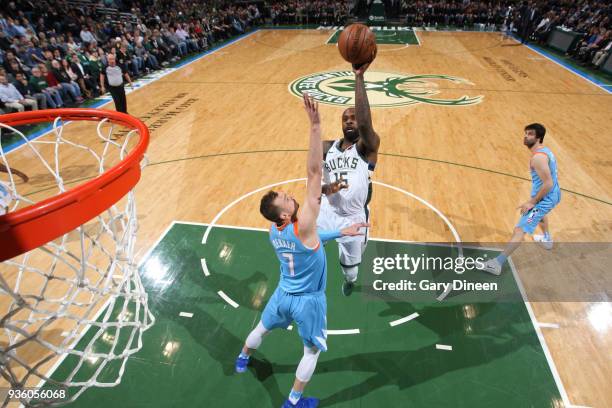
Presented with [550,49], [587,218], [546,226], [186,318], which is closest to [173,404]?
[186,318]

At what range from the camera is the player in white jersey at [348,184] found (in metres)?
3.31

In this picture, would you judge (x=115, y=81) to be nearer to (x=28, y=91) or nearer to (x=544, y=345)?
(x=28, y=91)

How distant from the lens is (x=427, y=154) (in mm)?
7082

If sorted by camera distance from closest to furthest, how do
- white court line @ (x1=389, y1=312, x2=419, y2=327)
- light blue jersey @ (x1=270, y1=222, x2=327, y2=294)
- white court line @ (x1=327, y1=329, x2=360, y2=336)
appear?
light blue jersey @ (x1=270, y1=222, x2=327, y2=294) < white court line @ (x1=327, y1=329, x2=360, y2=336) < white court line @ (x1=389, y1=312, x2=419, y2=327)

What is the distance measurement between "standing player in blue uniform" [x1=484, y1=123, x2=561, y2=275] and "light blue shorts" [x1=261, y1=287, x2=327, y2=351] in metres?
2.46

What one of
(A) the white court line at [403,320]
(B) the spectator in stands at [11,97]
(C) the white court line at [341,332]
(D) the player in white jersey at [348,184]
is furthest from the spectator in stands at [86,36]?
(A) the white court line at [403,320]

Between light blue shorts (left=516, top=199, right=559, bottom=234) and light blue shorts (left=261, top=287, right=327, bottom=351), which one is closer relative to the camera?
light blue shorts (left=261, top=287, right=327, bottom=351)

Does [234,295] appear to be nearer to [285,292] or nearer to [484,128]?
[285,292]

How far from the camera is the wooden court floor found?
482cm

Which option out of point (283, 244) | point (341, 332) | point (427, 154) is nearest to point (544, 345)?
point (341, 332)

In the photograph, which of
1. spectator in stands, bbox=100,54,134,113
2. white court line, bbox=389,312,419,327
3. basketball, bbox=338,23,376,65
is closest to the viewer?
basketball, bbox=338,23,376,65

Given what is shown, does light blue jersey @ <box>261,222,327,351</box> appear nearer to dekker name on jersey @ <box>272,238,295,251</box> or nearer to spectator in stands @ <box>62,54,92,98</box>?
dekker name on jersey @ <box>272,238,295,251</box>

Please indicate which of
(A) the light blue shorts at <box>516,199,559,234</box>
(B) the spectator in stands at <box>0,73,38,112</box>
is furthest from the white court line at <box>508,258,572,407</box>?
(B) the spectator in stands at <box>0,73,38,112</box>

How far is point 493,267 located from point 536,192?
0.95 meters
